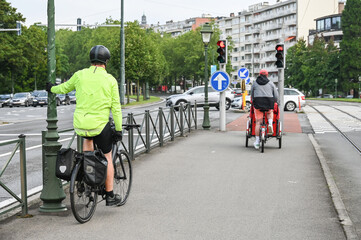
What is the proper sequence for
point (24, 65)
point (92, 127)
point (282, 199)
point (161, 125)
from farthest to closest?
point (24, 65) → point (161, 125) → point (282, 199) → point (92, 127)

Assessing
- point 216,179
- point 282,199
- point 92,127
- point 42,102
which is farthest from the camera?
point 42,102

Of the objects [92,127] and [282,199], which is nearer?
[92,127]

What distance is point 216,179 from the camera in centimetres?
903

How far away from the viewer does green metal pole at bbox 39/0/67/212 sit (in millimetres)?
6551

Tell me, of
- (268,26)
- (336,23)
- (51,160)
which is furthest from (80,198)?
(268,26)

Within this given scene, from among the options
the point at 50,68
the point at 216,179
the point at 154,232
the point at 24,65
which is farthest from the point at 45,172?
the point at 24,65

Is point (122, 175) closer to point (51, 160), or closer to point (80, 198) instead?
point (51, 160)

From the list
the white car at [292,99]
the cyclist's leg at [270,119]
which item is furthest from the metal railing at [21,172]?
the white car at [292,99]

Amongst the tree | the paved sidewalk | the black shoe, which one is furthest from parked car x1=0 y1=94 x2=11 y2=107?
the black shoe

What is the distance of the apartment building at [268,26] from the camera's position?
405 feet

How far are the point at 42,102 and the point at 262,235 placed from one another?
53.6 m

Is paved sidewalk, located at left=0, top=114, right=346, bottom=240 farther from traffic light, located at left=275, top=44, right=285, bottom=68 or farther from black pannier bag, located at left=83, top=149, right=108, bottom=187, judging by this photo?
traffic light, located at left=275, top=44, right=285, bottom=68

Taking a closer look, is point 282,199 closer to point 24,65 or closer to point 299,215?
point 299,215

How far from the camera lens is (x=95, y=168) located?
602cm
